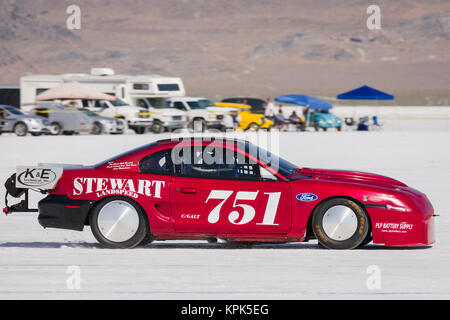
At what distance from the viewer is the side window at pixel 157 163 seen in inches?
375

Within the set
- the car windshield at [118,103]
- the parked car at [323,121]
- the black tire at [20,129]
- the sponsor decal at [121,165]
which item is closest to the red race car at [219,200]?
the sponsor decal at [121,165]

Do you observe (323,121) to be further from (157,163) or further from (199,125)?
(157,163)

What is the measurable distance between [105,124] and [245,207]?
28.6 meters

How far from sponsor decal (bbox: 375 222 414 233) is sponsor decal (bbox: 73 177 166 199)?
2.27 m

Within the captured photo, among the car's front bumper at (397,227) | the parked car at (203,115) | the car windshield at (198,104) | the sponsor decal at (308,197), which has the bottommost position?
the car's front bumper at (397,227)

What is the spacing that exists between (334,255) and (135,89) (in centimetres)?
3502

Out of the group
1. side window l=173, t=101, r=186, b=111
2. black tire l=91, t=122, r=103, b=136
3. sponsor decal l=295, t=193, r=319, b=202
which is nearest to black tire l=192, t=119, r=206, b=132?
side window l=173, t=101, r=186, b=111

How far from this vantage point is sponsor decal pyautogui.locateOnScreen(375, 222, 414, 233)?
9.16 meters

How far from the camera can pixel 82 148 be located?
27.8 m

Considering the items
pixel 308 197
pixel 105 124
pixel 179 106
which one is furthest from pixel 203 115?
pixel 308 197

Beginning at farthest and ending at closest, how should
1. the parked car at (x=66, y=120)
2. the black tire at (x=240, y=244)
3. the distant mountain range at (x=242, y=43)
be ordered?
the distant mountain range at (x=242, y=43) → the parked car at (x=66, y=120) → the black tire at (x=240, y=244)

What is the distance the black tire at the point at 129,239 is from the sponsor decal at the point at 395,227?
238 cm

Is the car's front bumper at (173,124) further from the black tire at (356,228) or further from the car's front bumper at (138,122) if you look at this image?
the black tire at (356,228)
